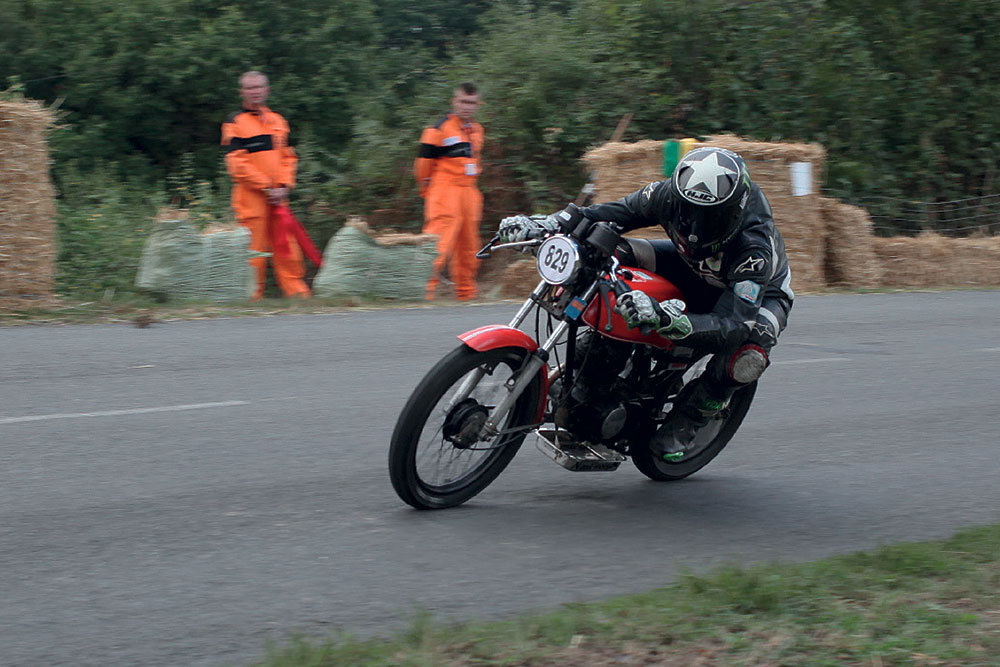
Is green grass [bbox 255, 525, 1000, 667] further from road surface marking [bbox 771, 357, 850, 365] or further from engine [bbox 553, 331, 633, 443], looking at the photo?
road surface marking [bbox 771, 357, 850, 365]

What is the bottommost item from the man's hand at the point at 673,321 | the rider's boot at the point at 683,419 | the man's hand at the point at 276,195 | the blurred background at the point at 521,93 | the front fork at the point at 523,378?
the rider's boot at the point at 683,419

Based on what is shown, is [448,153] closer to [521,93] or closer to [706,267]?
[521,93]

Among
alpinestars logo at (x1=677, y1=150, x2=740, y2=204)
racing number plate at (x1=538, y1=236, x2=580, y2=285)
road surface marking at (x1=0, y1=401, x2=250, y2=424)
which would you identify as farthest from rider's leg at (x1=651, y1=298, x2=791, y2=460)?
road surface marking at (x1=0, y1=401, x2=250, y2=424)

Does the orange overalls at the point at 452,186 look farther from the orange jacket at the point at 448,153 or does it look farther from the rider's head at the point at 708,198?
the rider's head at the point at 708,198

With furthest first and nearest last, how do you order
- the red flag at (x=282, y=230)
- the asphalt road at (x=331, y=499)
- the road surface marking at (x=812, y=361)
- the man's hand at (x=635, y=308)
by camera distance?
the red flag at (x=282, y=230), the road surface marking at (x=812, y=361), the man's hand at (x=635, y=308), the asphalt road at (x=331, y=499)

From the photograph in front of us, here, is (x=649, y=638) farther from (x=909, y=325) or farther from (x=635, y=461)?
(x=909, y=325)

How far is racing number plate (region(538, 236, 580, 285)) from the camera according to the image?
4910 mm

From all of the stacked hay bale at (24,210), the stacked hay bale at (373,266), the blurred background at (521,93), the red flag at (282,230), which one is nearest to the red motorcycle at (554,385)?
the stacked hay bale at (24,210)

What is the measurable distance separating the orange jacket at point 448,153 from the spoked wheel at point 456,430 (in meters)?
8.30

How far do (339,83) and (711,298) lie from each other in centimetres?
1827

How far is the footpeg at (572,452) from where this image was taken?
5316 mm

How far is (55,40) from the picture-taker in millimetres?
21734

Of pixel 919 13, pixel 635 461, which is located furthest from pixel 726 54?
pixel 635 461

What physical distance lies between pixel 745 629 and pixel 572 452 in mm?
1646
